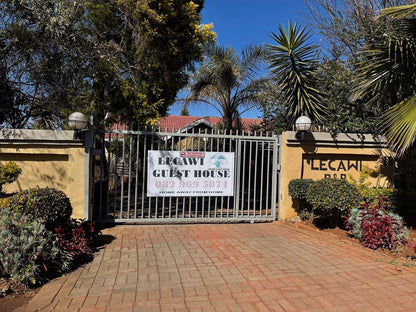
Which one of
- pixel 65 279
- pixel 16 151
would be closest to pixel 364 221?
pixel 65 279

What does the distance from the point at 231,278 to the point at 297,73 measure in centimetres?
545

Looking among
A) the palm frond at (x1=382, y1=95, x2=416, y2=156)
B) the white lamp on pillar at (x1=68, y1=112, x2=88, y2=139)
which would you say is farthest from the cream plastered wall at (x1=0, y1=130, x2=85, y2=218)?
the palm frond at (x1=382, y1=95, x2=416, y2=156)

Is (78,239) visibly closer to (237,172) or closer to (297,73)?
(237,172)

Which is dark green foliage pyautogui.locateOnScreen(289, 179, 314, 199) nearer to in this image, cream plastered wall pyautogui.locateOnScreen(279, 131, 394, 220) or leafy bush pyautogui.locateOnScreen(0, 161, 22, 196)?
cream plastered wall pyautogui.locateOnScreen(279, 131, 394, 220)

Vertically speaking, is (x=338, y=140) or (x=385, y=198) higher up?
(x=338, y=140)

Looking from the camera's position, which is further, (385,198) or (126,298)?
(385,198)

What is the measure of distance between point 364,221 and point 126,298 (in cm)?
421

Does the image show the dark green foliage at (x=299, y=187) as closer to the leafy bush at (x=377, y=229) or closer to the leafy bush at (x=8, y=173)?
the leafy bush at (x=377, y=229)

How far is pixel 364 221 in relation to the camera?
522 cm

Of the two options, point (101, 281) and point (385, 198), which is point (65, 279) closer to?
point (101, 281)

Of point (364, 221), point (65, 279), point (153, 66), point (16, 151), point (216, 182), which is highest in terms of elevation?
point (153, 66)

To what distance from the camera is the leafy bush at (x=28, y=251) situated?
3.44 m

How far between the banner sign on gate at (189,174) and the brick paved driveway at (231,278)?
1.21m

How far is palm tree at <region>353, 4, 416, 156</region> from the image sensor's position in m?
5.10
